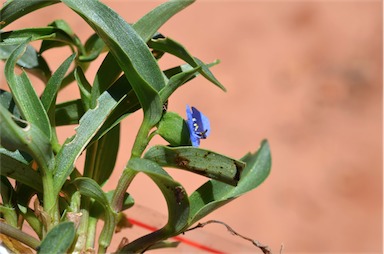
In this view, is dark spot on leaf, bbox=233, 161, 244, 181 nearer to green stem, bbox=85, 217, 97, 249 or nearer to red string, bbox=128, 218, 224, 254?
green stem, bbox=85, 217, 97, 249

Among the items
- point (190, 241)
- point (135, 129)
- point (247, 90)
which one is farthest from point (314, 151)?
point (190, 241)

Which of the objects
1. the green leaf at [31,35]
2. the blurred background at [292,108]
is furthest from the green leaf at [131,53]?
the blurred background at [292,108]

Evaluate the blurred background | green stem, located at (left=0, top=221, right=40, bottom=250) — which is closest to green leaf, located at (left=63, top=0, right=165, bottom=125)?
green stem, located at (left=0, top=221, right=40, bottom=250)

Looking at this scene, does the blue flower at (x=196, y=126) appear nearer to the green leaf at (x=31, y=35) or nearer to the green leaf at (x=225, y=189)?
the green leaf at (x=225, y=189)

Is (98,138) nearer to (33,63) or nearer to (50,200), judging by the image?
(50,200)

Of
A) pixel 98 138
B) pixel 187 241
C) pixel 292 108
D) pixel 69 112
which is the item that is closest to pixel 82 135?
pixel 98 138

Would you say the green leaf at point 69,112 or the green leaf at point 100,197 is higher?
the green leaf at point 69,112
